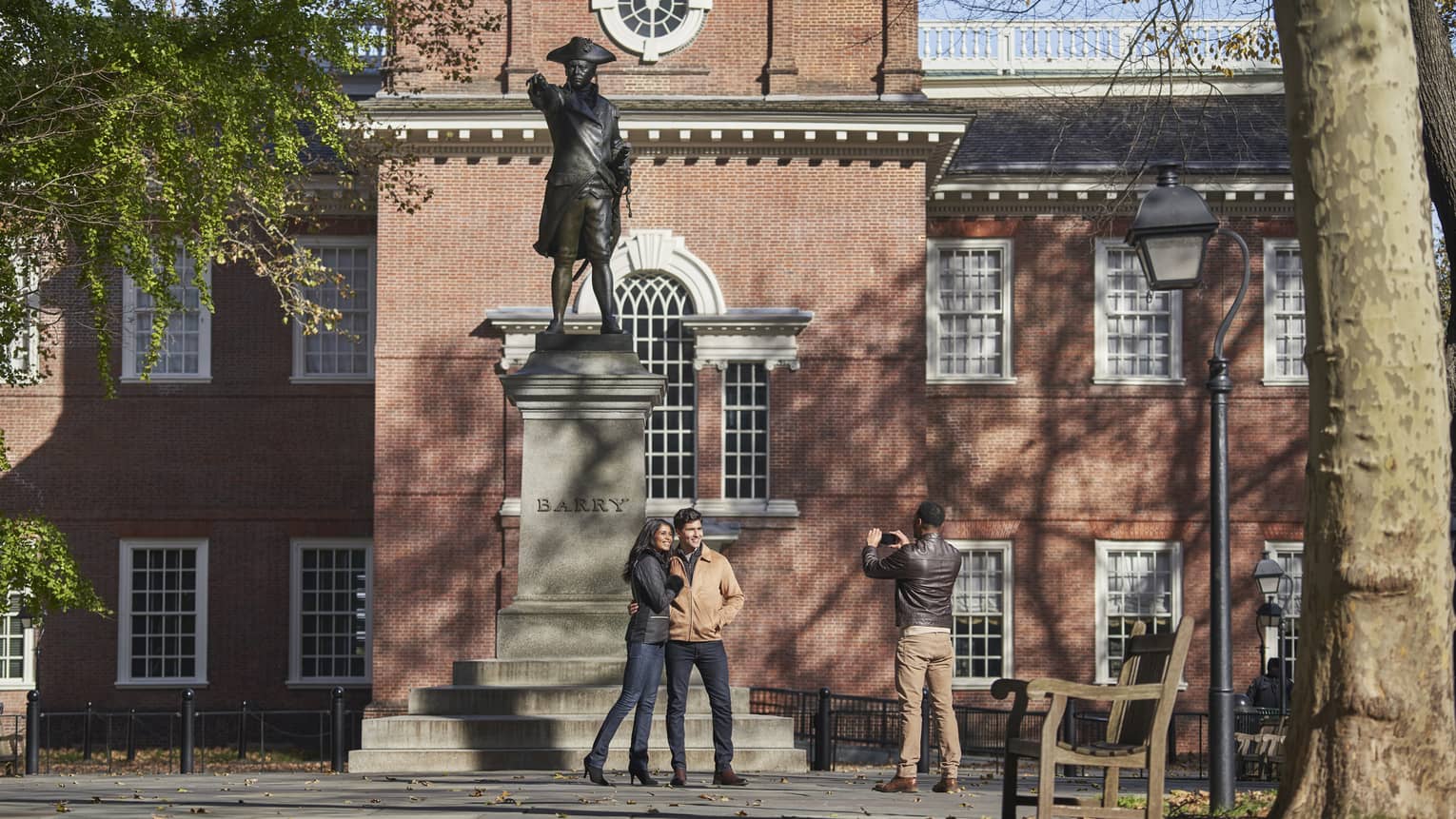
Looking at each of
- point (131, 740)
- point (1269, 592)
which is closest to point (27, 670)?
point (131, 740)

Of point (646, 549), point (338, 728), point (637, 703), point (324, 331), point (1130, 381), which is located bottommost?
point (338, 728)

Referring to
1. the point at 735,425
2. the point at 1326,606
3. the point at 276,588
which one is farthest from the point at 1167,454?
the point at 1326,606

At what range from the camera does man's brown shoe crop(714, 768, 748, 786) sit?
40.2 ft

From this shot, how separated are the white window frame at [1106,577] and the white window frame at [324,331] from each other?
35.8 feet

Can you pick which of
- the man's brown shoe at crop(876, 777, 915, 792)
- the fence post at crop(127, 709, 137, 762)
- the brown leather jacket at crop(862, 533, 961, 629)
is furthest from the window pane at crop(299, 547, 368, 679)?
the brown leather jacket at crop(862, 533, 961, 629)

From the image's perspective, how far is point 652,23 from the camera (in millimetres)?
26156

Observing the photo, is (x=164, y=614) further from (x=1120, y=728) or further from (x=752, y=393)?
(x=1120, y=728)

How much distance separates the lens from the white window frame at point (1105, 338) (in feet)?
91.2

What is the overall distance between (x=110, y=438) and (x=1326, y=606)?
23.7 metres

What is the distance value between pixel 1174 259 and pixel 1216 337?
542 millimetres

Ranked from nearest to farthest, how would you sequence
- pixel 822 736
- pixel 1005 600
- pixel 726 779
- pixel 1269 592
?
pixel 726 779 → pixel 822 736 → pixel 1269 592 → pixel 1005 600

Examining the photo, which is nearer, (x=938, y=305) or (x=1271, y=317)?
(x=1271, y=317)

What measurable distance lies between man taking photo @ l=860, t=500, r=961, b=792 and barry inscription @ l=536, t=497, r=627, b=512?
116 inches

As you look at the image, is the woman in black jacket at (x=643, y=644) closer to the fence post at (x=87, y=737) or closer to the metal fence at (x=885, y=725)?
the metal fence at (x=885, y=725)
